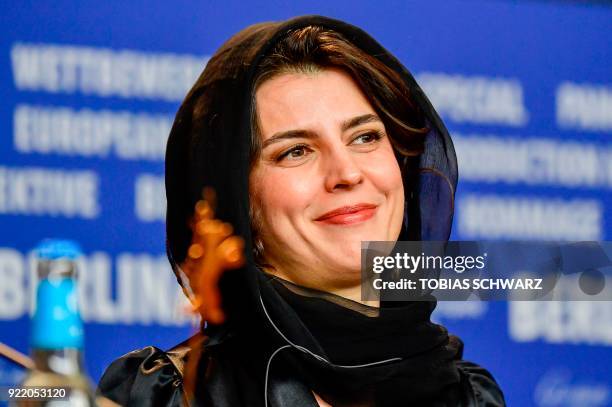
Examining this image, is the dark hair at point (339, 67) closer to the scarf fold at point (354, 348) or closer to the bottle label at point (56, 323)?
the scarf fold at point (354, 348)

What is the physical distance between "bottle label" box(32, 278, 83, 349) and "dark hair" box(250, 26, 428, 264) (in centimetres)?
72

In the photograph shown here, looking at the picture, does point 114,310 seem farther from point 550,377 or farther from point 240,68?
point 550,377

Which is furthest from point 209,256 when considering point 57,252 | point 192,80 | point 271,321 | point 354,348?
point 57,252

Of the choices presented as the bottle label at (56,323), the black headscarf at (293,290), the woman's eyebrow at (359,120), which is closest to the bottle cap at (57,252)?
the bottle label at (56,323)

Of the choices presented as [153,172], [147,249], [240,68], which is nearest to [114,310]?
[147,249]

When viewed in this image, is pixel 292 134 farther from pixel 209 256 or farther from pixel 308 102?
pixel 209 256

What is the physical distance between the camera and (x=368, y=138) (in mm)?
1497

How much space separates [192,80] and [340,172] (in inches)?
18.4

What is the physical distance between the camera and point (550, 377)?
6.30ft

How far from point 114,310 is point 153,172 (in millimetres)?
250

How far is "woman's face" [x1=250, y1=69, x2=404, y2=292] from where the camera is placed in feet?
4.73

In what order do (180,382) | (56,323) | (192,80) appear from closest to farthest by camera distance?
(56,323), (180,382), (192,80)

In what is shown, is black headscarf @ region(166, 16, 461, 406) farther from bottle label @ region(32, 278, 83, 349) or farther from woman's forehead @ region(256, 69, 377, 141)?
bottle label @ region(32, 278, 83, 349)

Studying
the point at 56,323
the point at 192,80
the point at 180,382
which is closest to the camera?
the point at 56,323
